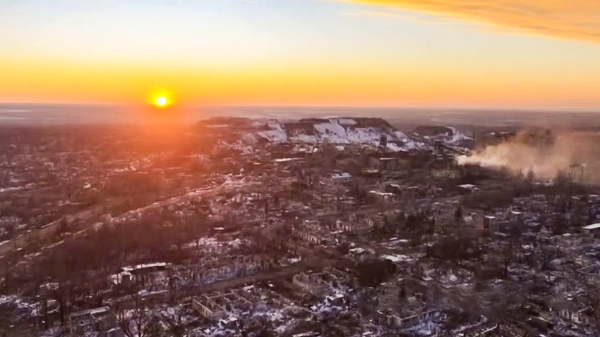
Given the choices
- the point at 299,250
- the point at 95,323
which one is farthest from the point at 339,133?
the point at 95,323

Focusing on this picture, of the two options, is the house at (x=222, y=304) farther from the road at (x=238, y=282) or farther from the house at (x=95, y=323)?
the house at (x=95, y=323)

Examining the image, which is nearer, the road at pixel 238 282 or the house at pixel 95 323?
the house at pixel 95 323

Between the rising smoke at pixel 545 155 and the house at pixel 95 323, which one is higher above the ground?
the rising smoke at pixel 545 155

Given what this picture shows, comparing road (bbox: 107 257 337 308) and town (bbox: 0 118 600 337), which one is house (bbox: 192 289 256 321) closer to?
town (bbox: 0 118 600 337)

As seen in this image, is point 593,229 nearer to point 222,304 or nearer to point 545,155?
point 222,304

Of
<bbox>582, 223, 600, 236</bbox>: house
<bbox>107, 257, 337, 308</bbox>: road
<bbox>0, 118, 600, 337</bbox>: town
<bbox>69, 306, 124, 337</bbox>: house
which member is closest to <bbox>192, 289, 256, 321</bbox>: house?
<bbox>0, 118, 600, 337</bbox>: town

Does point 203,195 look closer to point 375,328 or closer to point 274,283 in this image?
point 274,283

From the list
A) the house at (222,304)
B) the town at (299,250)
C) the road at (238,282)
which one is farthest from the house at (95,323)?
the house at (222,304)
